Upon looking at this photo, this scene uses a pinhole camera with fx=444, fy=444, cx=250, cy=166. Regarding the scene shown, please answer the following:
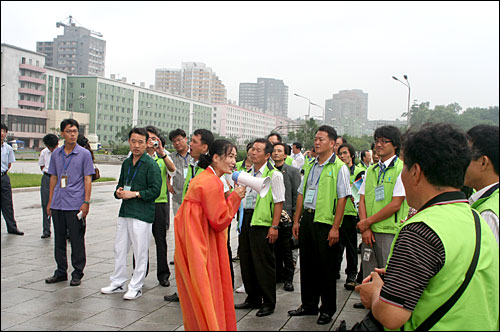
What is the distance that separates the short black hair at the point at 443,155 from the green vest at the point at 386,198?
228cm

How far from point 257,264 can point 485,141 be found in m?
2.69

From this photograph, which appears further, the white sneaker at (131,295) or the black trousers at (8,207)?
the black trousers at (8,207)

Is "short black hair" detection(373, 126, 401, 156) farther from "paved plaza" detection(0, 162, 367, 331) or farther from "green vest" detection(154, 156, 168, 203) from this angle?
"green vest" detection(154, 156, 168, 203)

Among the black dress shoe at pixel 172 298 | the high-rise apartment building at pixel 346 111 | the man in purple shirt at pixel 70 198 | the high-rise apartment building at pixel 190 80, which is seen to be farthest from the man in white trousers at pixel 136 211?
the high-rise apartment building at pixel 190 80

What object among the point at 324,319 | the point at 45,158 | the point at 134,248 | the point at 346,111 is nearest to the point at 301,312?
the point at 324,319

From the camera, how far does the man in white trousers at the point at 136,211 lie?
476 centimetres

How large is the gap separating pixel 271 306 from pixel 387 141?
1.96m

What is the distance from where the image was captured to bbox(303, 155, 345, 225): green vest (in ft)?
13.7

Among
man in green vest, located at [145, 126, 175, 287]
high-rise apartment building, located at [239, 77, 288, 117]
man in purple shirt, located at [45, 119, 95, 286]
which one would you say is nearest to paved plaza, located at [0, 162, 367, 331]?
man in green vest, located at [145, 126, 175, 287]

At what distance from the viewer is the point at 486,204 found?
204 cm

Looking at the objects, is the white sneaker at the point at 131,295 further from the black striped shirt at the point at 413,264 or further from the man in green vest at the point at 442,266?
the black striped shirt at the point at 413,264

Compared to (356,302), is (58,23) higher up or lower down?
higher up

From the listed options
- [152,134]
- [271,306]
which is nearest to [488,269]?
[271,306]

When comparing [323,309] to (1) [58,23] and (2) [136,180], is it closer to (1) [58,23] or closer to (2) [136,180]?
(2) [136,180]
